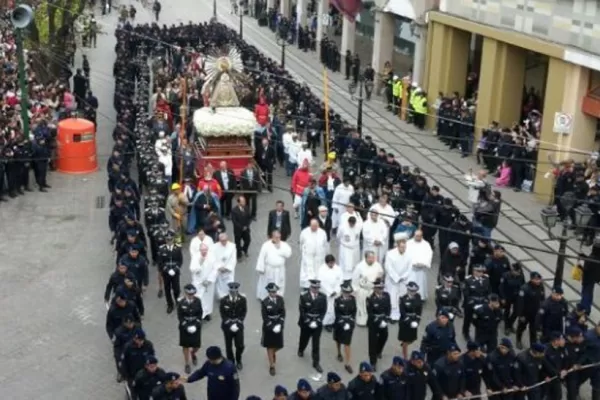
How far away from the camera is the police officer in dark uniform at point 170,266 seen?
13953 millimetres

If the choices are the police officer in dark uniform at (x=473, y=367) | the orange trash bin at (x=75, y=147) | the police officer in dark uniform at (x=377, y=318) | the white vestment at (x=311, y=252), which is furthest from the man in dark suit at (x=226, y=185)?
the police officer in dark uniform at (x=473, y=367)

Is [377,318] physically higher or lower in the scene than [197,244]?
lower

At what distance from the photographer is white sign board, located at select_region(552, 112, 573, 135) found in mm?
20438

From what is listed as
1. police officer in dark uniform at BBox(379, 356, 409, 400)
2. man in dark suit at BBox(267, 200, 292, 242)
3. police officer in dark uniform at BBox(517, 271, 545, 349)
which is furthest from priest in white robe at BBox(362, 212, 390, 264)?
police officer in dark uniform at BBox(379, 356, 409, 400)

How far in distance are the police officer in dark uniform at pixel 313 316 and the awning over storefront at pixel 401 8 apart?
18.0 metres

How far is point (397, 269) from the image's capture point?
553 inches

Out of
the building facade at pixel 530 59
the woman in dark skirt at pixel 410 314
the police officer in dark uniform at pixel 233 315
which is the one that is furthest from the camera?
the building facade at pixel 530 59

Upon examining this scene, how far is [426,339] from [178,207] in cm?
653

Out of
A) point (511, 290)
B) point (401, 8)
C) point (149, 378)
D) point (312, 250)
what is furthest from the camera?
point (401, 8)

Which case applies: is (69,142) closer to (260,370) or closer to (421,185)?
(421,185)

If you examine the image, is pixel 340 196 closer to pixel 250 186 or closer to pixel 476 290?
pixel 250 186

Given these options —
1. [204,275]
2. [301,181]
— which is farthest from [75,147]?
[204,275]

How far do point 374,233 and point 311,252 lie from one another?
1.35m

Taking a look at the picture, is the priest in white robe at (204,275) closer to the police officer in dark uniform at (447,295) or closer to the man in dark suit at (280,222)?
the man in dark suit at (280,222)
